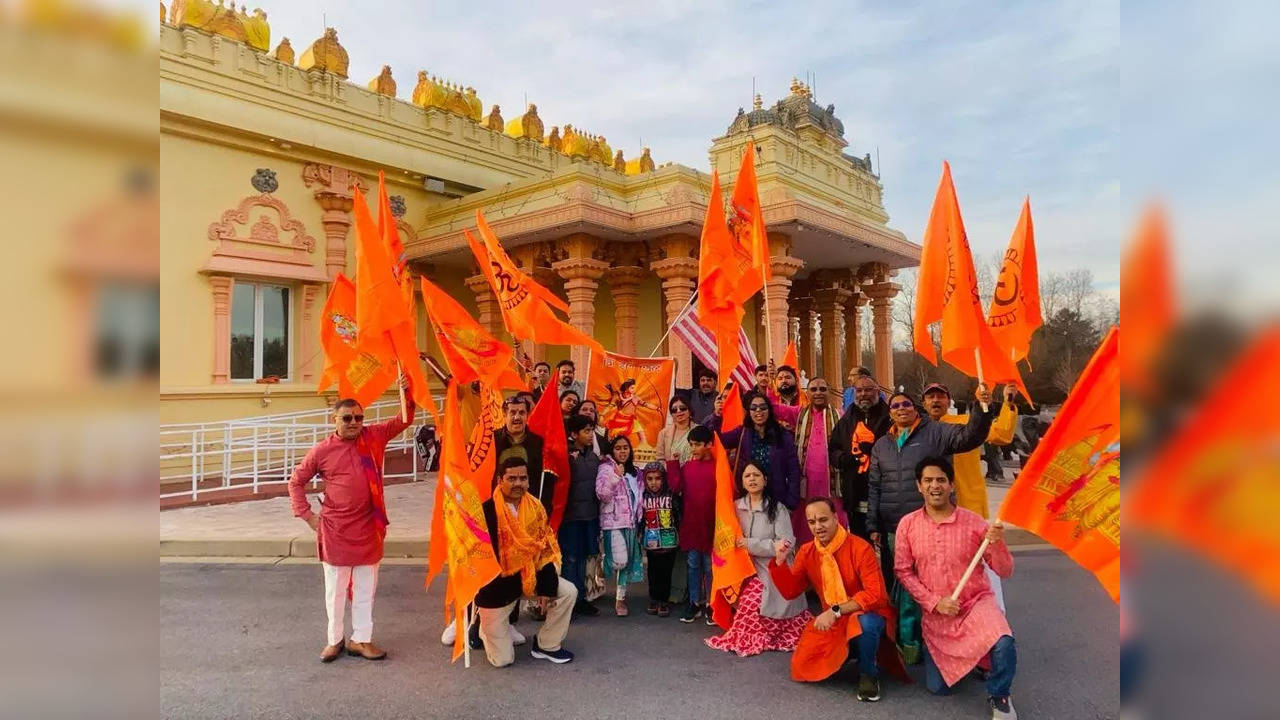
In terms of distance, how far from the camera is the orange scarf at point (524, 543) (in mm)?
3965

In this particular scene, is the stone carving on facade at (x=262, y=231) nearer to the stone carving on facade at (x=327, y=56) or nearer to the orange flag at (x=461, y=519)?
the stone carving on facade at (x=327, y=56)

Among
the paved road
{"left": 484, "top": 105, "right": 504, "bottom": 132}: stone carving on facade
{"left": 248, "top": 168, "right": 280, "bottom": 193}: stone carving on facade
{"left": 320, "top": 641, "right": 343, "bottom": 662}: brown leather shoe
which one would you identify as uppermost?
{"left": 484, "top": 105, "right": 504, "bottom": 132}: stone carving on facade

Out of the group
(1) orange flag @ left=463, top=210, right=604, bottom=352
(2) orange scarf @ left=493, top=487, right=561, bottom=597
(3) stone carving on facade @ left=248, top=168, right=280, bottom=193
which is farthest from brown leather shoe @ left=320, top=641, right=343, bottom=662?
(3) stone carving on facade @ left=248, top=168, right=280, bottom=193

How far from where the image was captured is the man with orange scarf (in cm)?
389

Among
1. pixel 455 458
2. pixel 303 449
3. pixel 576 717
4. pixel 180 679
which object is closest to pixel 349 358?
pixel 455 458

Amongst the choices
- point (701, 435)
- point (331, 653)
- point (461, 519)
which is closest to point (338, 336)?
point (461, 519)

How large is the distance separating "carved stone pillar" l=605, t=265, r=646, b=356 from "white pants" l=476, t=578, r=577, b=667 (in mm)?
8358

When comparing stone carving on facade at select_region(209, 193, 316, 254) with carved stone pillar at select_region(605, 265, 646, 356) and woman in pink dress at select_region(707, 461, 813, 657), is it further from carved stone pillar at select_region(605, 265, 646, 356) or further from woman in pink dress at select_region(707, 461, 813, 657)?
woman in pink dress at select_region(707, 461, 813, 657)

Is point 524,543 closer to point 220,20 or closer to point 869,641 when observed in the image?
point 869,641

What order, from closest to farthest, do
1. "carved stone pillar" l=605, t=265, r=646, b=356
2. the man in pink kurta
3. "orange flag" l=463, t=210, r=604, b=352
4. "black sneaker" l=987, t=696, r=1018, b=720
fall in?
"black sneaker" l=987, t=696, r=1018, b=720
the man in pink kurta
"orange flag" l=463, t=210, r=604, b=352
"carved stone pillar" l=605, t=265, r=646, b=356

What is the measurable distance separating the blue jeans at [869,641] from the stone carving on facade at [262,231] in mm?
11658

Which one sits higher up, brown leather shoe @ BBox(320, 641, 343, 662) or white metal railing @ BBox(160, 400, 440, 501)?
white metal railing @ BBox(160, 400, 440, 501)

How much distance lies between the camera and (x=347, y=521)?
407 centimetres
